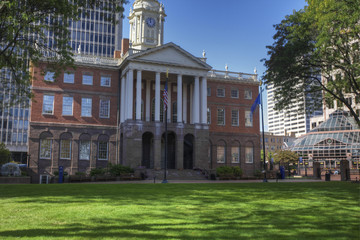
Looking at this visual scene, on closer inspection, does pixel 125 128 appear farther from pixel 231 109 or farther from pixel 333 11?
pixel 333 11

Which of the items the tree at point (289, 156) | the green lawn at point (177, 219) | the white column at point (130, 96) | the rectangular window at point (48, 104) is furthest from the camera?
the tree at point (289, 156)

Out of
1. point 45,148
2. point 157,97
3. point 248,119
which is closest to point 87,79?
point 157,97

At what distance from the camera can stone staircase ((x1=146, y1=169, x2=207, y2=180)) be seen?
41750 millimetres

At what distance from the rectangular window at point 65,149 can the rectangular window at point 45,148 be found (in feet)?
5.06

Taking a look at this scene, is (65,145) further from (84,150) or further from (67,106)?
(67,106)

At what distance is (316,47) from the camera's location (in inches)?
1020

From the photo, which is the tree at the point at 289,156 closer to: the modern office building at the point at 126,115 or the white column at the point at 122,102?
the modern office building at the point at 126,115

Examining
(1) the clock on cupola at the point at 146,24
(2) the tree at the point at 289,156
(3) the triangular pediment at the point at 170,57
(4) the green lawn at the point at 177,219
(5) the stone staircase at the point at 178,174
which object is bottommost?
(5) the stone staircase at the point at 178,174

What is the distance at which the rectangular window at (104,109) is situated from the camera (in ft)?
164

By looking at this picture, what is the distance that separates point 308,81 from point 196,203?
21659mm

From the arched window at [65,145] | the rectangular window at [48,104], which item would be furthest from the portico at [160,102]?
the rectangular window at [48,104]

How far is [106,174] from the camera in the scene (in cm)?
4000

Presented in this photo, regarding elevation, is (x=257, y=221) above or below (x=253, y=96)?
below

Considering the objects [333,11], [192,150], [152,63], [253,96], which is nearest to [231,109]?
[253,96]
